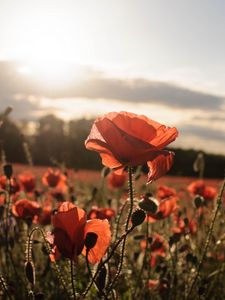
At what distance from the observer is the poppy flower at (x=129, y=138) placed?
65.6 inches

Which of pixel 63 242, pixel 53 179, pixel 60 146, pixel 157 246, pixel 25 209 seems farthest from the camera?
pixel 60 146

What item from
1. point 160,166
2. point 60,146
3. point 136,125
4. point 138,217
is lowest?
point 60,146

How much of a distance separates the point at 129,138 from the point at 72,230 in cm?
31

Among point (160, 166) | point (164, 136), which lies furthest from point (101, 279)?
point (164, 136)

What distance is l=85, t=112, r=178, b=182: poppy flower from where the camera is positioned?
5.47 feet

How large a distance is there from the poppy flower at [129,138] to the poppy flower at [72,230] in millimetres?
186

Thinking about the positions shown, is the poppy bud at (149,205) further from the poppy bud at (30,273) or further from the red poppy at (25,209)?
the red poppy at (25,209)

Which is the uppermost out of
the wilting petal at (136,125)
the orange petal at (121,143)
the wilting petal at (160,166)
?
the wilting petal at (136,125)

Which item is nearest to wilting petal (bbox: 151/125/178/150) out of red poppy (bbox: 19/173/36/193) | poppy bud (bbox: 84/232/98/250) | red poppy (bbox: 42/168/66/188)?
poppy bud (bbox: 84/232/98/250)

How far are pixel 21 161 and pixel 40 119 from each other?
3125mm

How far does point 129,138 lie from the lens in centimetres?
166

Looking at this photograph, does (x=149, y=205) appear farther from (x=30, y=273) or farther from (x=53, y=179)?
(x=53, y=179)

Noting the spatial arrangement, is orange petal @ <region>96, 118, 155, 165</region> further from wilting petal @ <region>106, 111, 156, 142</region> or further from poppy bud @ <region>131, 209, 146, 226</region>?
poppy bud @ <region>131, 209, 146, 226</region>

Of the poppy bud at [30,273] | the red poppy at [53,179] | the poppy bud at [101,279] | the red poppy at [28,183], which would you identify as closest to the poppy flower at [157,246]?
the red poppy at [53,179]
